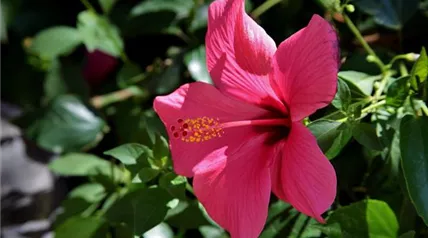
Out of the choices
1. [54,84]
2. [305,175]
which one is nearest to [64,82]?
[54,84]

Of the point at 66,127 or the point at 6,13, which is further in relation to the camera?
the point at 6,13

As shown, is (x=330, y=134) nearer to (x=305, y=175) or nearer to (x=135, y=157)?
(x=305, y=175)

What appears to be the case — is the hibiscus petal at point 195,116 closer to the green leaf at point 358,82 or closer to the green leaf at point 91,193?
the green leaf at point 358,82

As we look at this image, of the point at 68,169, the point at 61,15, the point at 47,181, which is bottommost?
the point at 47,181

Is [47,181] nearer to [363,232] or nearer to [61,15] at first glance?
[61,15]

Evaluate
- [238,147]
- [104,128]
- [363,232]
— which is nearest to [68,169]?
[104,128]

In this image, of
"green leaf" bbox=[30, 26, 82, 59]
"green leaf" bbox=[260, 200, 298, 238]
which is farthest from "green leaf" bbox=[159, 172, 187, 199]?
"green leaf" bbox=[30, 26, 82, 59]

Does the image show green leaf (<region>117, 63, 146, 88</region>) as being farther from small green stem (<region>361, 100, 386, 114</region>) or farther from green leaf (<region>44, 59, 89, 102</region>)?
small green stem (<region>361, 100, 386, 114</region>)
